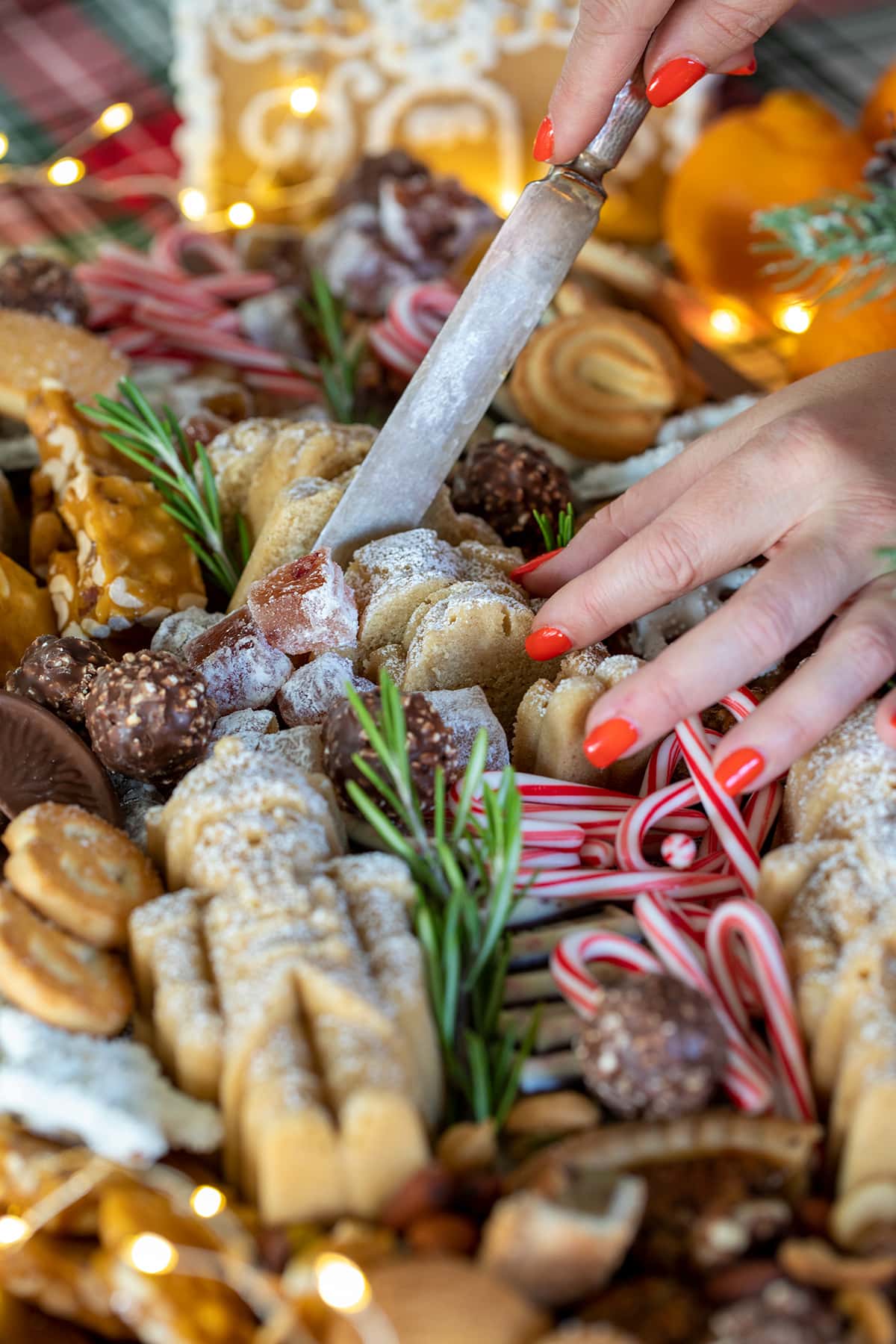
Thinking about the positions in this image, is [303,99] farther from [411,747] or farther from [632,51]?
[411,747]

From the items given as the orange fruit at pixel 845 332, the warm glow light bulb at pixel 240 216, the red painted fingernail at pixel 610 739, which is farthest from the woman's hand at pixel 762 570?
the warm glow light bulb at pixel 240 216

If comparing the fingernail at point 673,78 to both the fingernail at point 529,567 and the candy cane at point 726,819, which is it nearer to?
the fingernail at point 529,567

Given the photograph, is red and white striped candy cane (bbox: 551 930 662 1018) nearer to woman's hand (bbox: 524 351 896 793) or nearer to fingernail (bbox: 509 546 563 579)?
woman's hand (bbox: 524 351 896 793)

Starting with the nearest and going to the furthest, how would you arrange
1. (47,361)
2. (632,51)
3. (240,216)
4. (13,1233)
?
(13,1233), (632,51), (47,361), (240,216)

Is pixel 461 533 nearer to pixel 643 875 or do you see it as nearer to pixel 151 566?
pixel 151 566

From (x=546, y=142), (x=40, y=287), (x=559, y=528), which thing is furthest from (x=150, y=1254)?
(x=40, y=287)
